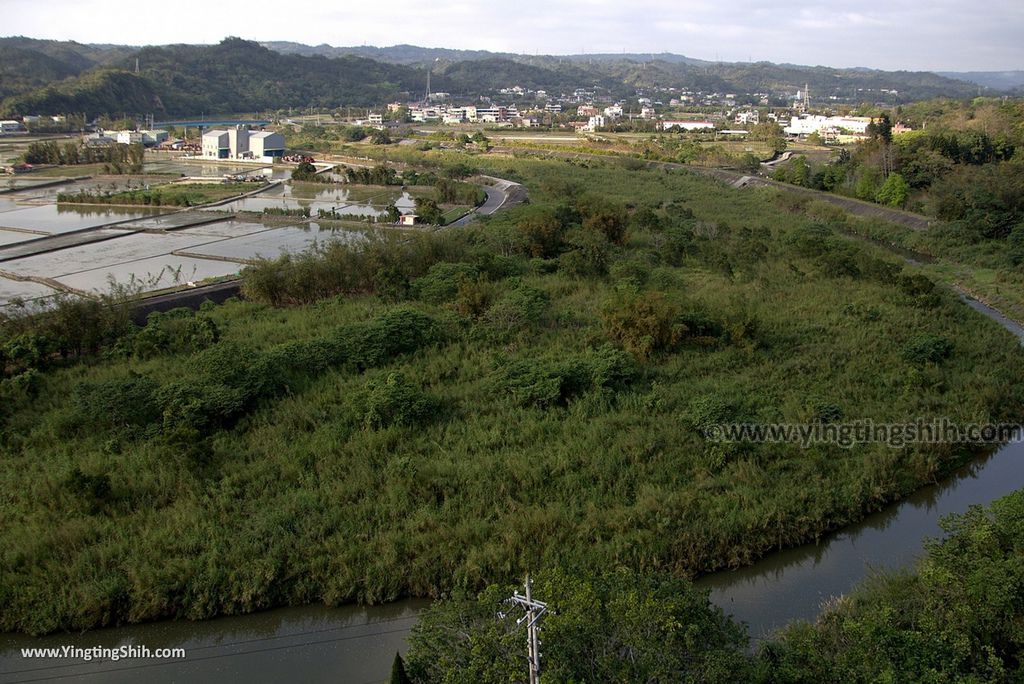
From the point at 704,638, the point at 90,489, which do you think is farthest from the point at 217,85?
the point at 704,638

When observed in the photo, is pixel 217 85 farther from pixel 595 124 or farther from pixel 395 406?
pixel 395 406

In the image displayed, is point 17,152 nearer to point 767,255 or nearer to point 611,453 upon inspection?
point 767,255

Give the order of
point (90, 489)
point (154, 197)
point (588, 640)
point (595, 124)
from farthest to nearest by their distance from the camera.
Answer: point (595, 124)
point (154, 197)
point (90, 489)
point (588, 640)

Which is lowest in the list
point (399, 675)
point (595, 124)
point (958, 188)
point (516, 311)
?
point (399, 675)

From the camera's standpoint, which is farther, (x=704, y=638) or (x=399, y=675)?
(x=704, y=638)

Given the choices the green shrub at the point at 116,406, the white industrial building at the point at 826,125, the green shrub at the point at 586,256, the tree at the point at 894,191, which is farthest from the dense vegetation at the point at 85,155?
the white industrial building at the point at 826,125

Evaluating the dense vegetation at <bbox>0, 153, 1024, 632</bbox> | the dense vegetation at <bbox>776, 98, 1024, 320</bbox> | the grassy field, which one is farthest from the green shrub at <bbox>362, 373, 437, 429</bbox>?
the grassy field

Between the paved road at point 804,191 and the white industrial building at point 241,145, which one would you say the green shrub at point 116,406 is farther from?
the white industrial building at point 241,145
